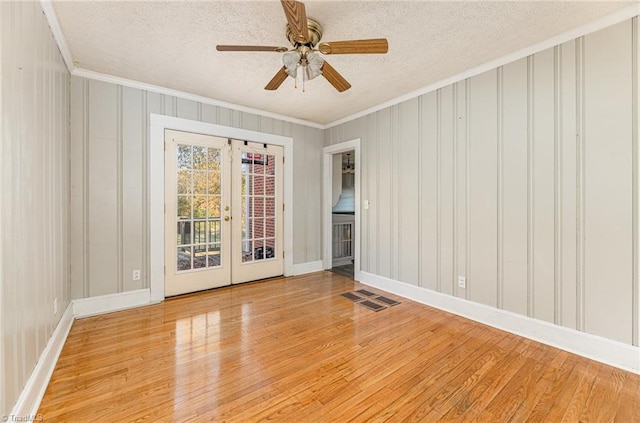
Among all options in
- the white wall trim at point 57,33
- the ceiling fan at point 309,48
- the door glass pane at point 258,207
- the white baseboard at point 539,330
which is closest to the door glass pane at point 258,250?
the door glass pane at point 258,207

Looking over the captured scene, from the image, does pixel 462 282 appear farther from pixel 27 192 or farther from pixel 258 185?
pixel 27 192

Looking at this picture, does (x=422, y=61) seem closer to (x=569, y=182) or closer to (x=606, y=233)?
(x=569, y=182)

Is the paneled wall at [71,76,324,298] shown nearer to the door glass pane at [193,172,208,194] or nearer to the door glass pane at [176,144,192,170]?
the door glass pane at [176,144,192,170]

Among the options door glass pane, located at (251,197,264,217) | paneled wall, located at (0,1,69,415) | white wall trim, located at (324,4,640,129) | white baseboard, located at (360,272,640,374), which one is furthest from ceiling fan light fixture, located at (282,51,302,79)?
white baseboard, located at (360,272,640,374)

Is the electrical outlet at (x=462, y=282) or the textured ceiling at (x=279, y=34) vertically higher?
the textured ceiling at (x=279, y=34)

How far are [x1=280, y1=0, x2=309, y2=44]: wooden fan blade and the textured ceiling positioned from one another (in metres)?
0.23

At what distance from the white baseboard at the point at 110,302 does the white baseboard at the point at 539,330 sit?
3.15 meters

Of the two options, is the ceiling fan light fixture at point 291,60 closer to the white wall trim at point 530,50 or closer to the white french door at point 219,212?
the white wall trim at point 530,50

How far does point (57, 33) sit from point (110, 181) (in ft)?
4.57

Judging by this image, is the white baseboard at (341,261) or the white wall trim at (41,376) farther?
the white baseboard at (341,261)

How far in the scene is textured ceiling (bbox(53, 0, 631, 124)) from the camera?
197 cm

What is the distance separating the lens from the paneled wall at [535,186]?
2.05 metres

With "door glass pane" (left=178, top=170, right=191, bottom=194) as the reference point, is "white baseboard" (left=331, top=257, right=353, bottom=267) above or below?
below

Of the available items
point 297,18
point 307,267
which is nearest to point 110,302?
point 307,267
